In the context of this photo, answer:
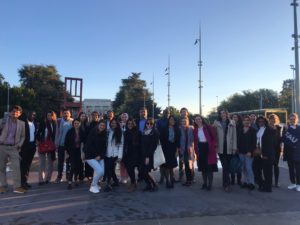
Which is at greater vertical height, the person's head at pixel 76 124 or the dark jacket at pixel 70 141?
the person's head at pixel 76 124

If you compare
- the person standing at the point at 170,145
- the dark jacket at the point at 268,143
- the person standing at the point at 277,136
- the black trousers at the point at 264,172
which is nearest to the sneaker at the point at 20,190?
the person standing at the point at 170,145

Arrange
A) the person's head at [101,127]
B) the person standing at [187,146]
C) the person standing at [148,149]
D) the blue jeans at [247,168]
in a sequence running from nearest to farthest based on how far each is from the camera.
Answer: the person standing at [148,149], the person's head at [101,127], the blue jeans at [247,168], the person standing at [187,146]

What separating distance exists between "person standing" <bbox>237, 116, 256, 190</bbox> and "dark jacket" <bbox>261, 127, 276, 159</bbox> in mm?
242

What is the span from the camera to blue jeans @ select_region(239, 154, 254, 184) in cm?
738

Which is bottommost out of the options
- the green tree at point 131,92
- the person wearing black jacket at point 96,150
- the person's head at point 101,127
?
the person wearing black jacket at point 96,150

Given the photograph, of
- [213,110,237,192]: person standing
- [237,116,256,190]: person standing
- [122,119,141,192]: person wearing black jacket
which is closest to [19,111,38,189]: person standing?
[122,119,141,192]: person wearing black jacket

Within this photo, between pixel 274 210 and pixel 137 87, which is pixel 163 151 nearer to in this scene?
pixel 274 210

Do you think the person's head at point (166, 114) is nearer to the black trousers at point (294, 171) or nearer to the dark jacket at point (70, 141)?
the dark jacket at point (70, 141)

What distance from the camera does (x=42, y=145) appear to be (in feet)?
25.6

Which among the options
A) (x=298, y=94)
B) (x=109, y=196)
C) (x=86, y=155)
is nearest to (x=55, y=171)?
(x=86, y=155)

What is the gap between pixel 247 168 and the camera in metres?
7.41

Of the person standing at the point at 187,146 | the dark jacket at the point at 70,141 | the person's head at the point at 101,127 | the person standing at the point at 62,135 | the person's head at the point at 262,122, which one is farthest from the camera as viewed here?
the person standing at the point at 62,135

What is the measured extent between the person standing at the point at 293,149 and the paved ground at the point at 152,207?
0.37 m

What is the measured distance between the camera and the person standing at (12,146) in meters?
7.07
